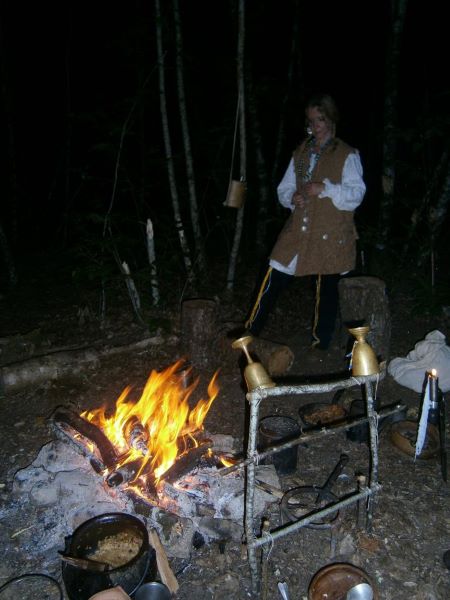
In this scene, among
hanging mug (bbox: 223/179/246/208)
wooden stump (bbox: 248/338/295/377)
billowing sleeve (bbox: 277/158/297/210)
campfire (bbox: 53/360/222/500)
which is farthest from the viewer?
hanging mug (bbox: 223/179/246/208)

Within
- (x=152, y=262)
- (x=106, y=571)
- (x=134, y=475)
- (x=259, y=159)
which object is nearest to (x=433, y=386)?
(x=134, y=475)

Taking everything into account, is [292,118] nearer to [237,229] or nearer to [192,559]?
[237,229]

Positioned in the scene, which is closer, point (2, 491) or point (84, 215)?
point (2, 491)

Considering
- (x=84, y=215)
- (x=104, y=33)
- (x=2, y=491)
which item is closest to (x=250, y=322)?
(x=84, y=215)

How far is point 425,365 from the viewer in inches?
188

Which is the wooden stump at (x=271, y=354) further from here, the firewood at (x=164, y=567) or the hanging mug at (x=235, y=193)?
the firewood at (x=164, y=567)

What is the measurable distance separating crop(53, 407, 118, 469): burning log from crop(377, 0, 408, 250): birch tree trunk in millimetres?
5400

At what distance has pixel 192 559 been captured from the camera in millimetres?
2793

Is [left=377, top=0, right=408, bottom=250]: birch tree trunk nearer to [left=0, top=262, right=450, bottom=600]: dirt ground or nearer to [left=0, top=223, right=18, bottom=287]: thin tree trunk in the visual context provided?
[left=0, top=262, right=450, bottom=600]: dirt ground

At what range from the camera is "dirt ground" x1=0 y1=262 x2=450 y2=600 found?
8.85 ft

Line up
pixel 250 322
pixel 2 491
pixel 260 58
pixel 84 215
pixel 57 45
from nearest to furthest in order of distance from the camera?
pixel 2 491
pixel 250 322
pixel 84 215
pixel 260 58
pixel 57 45

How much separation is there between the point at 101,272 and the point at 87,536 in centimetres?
385

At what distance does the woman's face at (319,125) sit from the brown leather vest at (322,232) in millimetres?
125

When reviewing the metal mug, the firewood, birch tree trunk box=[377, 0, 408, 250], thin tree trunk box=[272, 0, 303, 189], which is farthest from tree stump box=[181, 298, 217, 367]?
thin tree trunk box=[272, 0, 303, 189]
